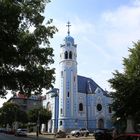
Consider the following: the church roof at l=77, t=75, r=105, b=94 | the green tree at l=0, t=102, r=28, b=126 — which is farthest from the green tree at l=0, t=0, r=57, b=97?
the green tree at l=0, t=102, r=28, b=126

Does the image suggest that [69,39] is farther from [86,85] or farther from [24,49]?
[24,49]

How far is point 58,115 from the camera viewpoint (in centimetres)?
8662

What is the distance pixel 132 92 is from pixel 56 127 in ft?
169

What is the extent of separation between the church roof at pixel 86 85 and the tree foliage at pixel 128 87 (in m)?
49.7

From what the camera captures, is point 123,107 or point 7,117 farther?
point 7,117

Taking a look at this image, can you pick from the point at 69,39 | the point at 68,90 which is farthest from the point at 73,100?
the point at 69,39

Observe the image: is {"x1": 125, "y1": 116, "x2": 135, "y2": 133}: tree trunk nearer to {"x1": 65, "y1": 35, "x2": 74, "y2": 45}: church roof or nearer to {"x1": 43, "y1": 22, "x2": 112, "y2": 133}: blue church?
{"x1": 43, "y1": 22, "x2": 112, "y2": 133}: blue church

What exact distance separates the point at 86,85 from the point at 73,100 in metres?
9.72

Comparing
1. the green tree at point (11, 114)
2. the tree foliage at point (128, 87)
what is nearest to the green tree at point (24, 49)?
the tree foliage at point (128, 87)

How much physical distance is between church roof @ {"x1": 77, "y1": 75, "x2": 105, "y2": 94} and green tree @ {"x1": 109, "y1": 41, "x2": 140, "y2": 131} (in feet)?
163

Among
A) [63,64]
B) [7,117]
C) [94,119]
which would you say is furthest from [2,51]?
[7,117]

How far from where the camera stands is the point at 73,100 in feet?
277

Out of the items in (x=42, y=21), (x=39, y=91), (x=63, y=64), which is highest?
(x=63, y=64)

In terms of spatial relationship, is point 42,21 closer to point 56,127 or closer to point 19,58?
point 19,58
